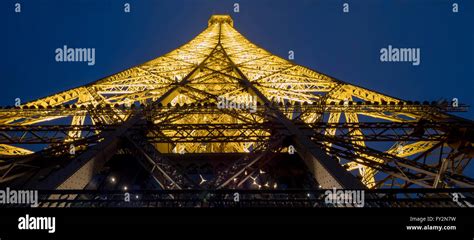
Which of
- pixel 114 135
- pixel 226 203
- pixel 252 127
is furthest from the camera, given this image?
pixel 252 127

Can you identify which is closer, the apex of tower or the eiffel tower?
the eiffel tower

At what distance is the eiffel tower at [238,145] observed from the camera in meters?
7.87

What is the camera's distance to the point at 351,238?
4672 mm

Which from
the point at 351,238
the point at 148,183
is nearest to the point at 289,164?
the point at 148,183

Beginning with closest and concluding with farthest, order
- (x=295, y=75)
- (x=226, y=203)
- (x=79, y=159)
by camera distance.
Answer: (x=226, y=203)
(x=79, y=159)
(x=295, y=75)

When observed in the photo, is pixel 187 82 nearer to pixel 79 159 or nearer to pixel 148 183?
pixel 148 183

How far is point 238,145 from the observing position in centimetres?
1719

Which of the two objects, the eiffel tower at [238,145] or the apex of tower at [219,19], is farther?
the apex of tower at [219,19]

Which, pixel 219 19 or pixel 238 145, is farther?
pixel 219 19

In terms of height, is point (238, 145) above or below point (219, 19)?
below

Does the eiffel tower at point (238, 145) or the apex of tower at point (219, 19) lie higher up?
the apex of tower at point (219, 19)

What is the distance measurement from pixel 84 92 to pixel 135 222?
1404 cm

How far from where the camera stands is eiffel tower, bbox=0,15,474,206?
25.8 feet

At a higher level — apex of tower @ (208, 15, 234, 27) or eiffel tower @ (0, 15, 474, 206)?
apex of tower @ (208, 15, 234, 27)
